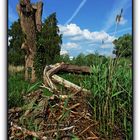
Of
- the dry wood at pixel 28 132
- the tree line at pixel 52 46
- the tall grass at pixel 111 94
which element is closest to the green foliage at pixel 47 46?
the tree line at pixel 52 46

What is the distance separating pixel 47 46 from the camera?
172 cm

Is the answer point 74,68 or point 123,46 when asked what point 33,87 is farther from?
point 123,46

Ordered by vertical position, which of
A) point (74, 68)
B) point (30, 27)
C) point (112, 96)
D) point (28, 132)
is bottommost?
point (28, 132)

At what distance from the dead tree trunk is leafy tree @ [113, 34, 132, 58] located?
320 millimetres

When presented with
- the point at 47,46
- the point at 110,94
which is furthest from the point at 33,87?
the point at 110,94

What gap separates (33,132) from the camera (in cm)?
167

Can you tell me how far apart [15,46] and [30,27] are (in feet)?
0.33

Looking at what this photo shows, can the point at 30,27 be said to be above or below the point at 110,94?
above

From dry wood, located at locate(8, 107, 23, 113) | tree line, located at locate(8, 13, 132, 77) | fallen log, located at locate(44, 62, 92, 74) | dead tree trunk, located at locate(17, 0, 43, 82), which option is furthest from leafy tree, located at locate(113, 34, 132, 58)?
dry wood, located at locate(8, 107, 23, 113)

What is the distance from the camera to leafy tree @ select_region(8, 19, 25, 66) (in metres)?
1.67

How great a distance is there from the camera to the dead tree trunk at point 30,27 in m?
1.70

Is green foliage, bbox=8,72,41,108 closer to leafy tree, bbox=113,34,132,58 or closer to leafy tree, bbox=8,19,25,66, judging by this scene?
leafy tree, bbox=8,19,25,66
